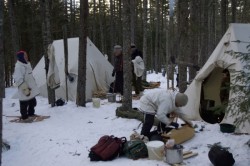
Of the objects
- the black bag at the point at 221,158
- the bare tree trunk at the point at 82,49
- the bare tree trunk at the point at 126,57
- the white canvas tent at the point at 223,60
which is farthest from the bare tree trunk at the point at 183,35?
the black bag at the point at 221,158

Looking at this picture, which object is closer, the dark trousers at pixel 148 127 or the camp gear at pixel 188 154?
the camp gear at pixel 188 154

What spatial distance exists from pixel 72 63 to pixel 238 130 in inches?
305

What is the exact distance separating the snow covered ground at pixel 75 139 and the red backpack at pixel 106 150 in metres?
0.11

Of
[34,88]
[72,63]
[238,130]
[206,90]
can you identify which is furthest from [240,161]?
[72,63]

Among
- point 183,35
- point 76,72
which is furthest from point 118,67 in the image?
point 183,35

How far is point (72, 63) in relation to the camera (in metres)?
12.6

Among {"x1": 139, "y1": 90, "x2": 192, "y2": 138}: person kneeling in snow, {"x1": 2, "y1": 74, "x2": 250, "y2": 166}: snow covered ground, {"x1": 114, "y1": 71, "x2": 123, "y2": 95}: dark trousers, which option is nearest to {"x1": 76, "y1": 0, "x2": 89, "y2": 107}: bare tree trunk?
{"x1": 2, "y1": 74, "x2": 250, "y2": 166}: snow covered ground

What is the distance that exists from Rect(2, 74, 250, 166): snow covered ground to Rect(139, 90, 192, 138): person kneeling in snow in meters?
0.66

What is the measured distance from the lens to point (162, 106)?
231 inches

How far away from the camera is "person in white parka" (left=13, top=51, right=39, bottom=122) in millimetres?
8227

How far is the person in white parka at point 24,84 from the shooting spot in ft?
27.0

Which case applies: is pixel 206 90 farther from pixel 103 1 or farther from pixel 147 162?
pixel 103 1

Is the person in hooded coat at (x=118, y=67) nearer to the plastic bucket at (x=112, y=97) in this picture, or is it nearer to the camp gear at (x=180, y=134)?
the plastic bucket at (x=112, y=97)

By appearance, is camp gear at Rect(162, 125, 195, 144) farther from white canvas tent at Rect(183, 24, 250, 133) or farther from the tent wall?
the tent wall
